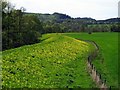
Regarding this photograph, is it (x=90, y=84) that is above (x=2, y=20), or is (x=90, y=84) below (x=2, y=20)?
below

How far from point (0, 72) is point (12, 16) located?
59.9 m

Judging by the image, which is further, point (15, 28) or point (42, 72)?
point (15, 28)

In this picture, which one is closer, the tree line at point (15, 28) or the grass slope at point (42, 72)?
the grass slope at point (42, 72)

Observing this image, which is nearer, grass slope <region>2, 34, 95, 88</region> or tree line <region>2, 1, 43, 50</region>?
grass slope <region>2, 34, 95, 88</region>

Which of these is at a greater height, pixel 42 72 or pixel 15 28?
pixel 15 28

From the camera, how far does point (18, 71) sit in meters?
28.9

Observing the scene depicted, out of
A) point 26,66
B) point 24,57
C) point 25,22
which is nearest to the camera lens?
point 26,66

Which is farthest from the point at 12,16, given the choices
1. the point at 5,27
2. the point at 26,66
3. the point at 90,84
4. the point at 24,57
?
the point at 90,84

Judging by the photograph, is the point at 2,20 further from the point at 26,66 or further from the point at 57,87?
the point at 57,87

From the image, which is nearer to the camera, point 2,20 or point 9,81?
point 9,81

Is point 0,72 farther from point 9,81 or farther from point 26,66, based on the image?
point 26,66

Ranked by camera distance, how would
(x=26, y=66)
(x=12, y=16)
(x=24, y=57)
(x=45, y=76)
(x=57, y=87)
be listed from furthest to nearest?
(x=12, y=16) → (x=24, y=57) → (x=26, y=66) → (x=45, y=76) → (x=57, y=87)

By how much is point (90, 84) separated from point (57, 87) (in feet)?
11.5

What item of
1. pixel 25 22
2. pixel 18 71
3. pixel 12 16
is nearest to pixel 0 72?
pixel 18 71
